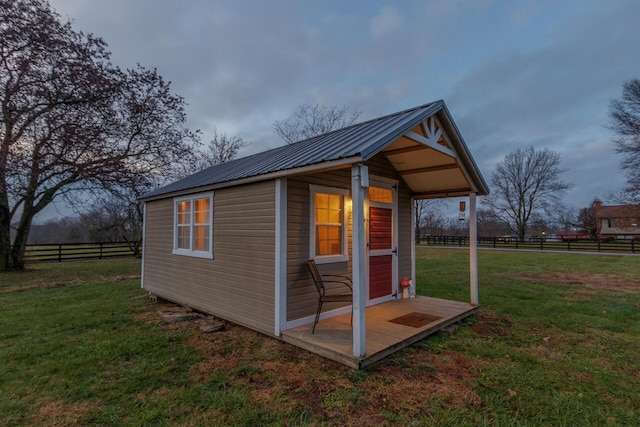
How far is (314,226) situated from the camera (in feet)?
15.0

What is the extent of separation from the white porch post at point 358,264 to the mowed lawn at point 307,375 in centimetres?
34

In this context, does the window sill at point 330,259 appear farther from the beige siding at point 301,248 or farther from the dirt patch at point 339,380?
the dirt patch at point 339,380

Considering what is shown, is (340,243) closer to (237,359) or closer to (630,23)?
(237,359)

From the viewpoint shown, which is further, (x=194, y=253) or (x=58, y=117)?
(x=58, y=117)

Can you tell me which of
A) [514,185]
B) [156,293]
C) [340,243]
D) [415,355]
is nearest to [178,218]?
[156,293]

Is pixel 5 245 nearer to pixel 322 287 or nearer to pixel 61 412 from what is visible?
pixel 61 412

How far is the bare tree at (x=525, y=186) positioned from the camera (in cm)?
2773

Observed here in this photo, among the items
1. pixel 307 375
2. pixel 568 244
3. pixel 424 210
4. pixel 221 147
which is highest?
pixel 221 147

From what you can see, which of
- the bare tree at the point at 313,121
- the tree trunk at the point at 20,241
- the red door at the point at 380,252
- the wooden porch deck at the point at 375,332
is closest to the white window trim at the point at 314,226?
the red door at the point at 380,252

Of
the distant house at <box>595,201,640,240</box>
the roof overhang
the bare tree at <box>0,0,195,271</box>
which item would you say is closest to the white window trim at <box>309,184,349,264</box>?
the roof overhang

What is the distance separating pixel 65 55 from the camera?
409 inches

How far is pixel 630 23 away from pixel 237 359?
16538 mm

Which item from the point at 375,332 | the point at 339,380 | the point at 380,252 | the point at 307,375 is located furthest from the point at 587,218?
the point at 307,375

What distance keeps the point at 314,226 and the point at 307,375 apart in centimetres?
209
